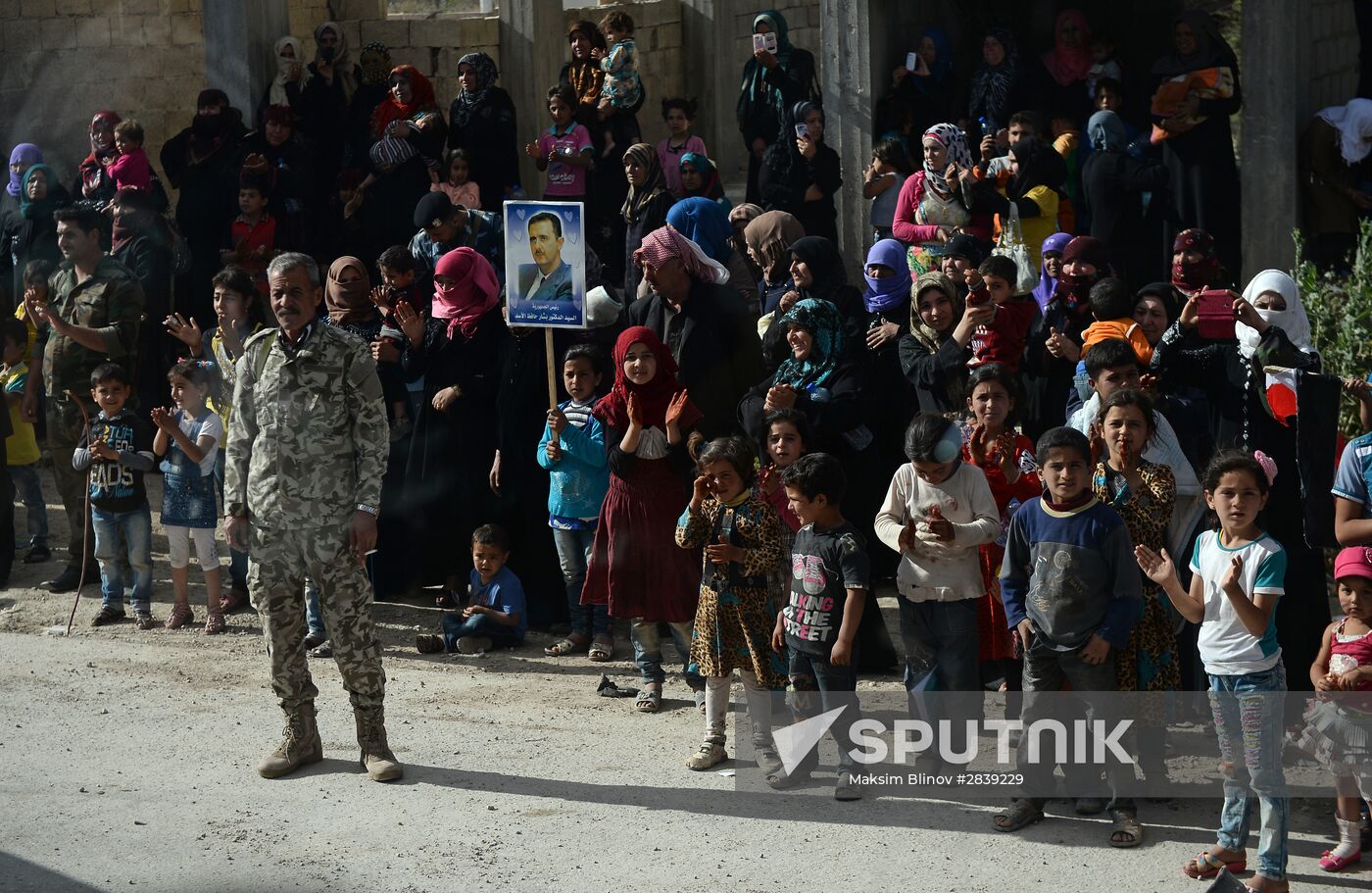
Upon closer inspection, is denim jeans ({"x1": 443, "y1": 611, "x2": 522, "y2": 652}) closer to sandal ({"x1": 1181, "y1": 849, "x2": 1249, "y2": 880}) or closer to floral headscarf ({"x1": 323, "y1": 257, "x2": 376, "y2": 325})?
floral headscarf ({"x1": 323, "y1": 257, "x2": 376, "y2": 325})

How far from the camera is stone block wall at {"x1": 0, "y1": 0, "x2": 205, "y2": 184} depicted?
15.6 metres

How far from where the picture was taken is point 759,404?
7.87m

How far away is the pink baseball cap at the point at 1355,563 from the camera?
579 cm

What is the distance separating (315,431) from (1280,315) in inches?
148

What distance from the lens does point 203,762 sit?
7.16m

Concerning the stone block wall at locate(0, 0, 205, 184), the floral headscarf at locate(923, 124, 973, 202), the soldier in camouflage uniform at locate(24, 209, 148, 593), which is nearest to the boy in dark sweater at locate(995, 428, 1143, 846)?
the floral headscarf at locate(923, 124, 973, 202)

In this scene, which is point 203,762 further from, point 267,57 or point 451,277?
point 267,57

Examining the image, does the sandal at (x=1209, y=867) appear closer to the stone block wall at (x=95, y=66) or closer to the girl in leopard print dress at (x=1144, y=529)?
the girl in leopard print dress at (x=1144, y=529)

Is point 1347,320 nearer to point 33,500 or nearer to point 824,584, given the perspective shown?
point 824,584

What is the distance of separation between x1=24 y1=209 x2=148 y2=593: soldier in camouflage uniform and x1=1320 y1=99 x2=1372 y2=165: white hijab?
7155 mm

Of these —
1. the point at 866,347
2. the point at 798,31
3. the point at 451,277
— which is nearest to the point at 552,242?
the point at 451,277

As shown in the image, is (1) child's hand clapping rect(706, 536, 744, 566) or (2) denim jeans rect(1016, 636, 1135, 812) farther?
(1) child's hand clapping rect(706, 536, 744, 566)

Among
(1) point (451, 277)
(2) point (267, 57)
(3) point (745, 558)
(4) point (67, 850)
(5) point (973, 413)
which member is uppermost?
(2) point (267, 57)

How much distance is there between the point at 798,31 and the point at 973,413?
9829mm
